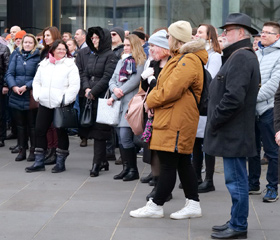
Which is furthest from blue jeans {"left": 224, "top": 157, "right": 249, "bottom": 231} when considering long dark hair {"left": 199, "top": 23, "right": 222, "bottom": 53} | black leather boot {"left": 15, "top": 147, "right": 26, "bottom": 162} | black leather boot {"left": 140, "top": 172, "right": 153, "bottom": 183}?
black leather boot {"left": 15, "top": 147, "right": 26, "bottom": 162}

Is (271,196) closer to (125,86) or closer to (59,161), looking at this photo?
(125,86)

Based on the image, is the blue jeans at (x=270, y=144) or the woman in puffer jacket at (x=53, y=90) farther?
the woman in puffer jacket at (x=53, y=90)

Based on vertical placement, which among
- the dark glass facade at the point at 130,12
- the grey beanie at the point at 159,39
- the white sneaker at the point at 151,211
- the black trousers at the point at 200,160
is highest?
the dark glass facade at the point at 130,12

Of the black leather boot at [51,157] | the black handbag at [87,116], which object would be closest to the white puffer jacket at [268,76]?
the black handbag at [87,116]

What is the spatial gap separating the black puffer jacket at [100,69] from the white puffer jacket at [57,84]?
196mm

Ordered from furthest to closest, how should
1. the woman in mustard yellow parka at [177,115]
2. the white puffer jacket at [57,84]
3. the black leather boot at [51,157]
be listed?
the black leather boot at [51,157]
the white puffer jacket at [57,84]
the woman in mustard yellow parka at [177,115]

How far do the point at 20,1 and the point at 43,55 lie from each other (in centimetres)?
901

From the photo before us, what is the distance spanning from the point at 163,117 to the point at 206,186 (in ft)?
6.16

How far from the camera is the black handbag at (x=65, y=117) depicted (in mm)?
8594

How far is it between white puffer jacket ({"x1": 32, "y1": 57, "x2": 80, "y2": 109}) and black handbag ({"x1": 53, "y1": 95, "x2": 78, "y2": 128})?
0.25 ft

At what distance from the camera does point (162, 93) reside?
583cm

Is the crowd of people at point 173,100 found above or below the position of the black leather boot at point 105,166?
above

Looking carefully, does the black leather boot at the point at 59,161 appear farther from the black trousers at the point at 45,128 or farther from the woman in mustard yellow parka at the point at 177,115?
the woman in mustard yellow parka at the point at 177,115

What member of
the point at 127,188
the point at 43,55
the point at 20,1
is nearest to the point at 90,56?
the point at 43,55
